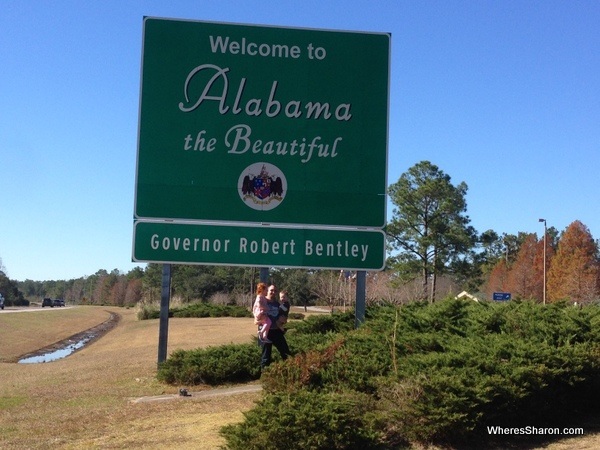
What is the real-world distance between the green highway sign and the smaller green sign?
373 mm

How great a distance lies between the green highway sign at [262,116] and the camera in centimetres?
1301

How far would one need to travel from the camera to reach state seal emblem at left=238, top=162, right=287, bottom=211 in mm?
12977

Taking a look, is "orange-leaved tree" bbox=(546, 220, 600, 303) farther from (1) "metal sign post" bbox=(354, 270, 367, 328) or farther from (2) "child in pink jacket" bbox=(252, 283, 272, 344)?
(2) "child in pink jacket" bbox=(252, 283, 272, 344)

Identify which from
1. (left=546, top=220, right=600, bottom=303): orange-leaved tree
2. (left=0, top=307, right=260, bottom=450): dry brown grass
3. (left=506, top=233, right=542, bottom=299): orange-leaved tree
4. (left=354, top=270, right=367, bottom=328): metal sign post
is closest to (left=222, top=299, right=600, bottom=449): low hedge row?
(left=0, top=307, right=260, bottom=450): dry brown grass

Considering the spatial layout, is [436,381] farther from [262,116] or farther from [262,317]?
[262,116]

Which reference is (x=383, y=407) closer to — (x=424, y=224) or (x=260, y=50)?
(x=260, y=50)

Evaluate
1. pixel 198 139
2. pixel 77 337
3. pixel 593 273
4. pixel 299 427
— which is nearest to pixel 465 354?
pixel 299 427

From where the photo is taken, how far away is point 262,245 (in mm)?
12844

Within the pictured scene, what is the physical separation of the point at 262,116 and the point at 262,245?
2247 millimetres

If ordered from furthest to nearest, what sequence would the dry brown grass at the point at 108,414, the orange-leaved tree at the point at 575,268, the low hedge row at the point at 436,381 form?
the orange-leaved tree at the point at 575,268 → the dry brown grass at the point at 108,414 → the low hedge row at the point at 436,381

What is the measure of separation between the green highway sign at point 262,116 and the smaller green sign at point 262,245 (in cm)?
37

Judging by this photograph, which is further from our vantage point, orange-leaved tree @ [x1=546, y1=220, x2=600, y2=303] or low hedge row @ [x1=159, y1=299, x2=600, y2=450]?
orange-leaved tree @ [x1=546, y1=220, x2=600, y2=303]

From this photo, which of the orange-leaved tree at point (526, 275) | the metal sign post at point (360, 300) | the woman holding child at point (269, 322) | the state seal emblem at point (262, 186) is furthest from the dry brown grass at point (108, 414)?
the orange-leaved tree at point (526, 275)

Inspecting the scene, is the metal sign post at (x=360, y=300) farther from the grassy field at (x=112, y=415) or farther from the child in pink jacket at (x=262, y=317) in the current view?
the grassy field at (x=112, y=415)
